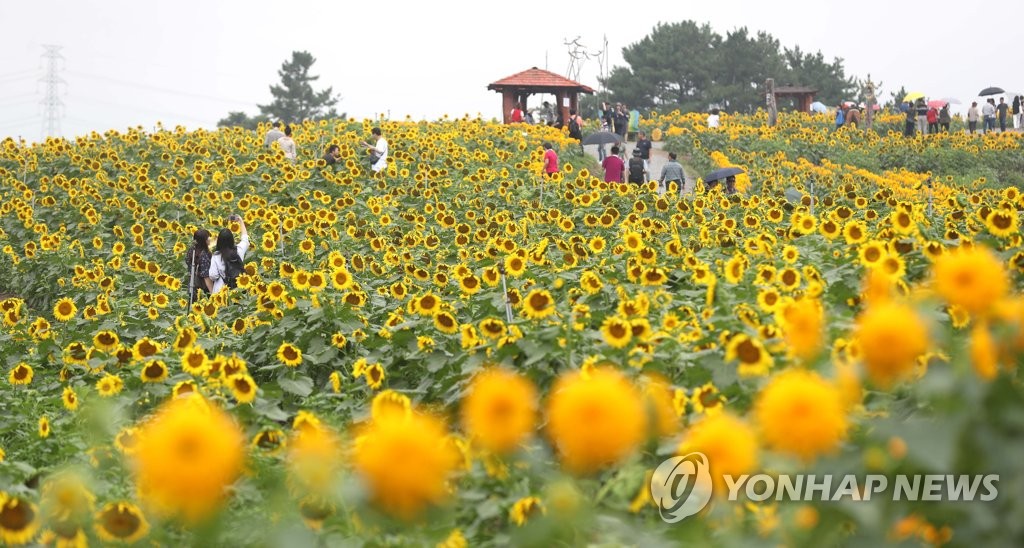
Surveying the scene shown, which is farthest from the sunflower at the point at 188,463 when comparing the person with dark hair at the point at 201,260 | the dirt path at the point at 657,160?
the dirt path at the point at 657,160

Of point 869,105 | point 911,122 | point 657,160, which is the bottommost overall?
point 657,160

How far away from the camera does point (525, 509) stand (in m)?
3.21

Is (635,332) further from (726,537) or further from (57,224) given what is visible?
(57,224)

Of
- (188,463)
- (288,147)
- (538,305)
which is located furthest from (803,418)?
(288,147)

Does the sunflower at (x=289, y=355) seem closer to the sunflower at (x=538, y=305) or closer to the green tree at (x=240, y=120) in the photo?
the sunflower at (x=538, y=305)

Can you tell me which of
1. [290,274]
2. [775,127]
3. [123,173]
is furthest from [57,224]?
[775,127]

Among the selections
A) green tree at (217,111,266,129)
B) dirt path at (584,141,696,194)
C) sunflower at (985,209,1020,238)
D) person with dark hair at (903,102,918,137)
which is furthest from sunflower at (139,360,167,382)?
green tree at (217,111,266,129)

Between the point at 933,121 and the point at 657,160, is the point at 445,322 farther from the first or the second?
the point at 933,121

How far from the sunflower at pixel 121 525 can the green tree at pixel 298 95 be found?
201 ft

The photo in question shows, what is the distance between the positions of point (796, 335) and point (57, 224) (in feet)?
47.1

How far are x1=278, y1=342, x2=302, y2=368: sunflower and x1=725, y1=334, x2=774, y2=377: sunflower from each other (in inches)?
120

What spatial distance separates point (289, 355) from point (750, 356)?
3.18 metres

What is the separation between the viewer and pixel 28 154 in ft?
61.6

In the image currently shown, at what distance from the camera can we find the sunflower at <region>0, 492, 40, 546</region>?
10.4 ft
